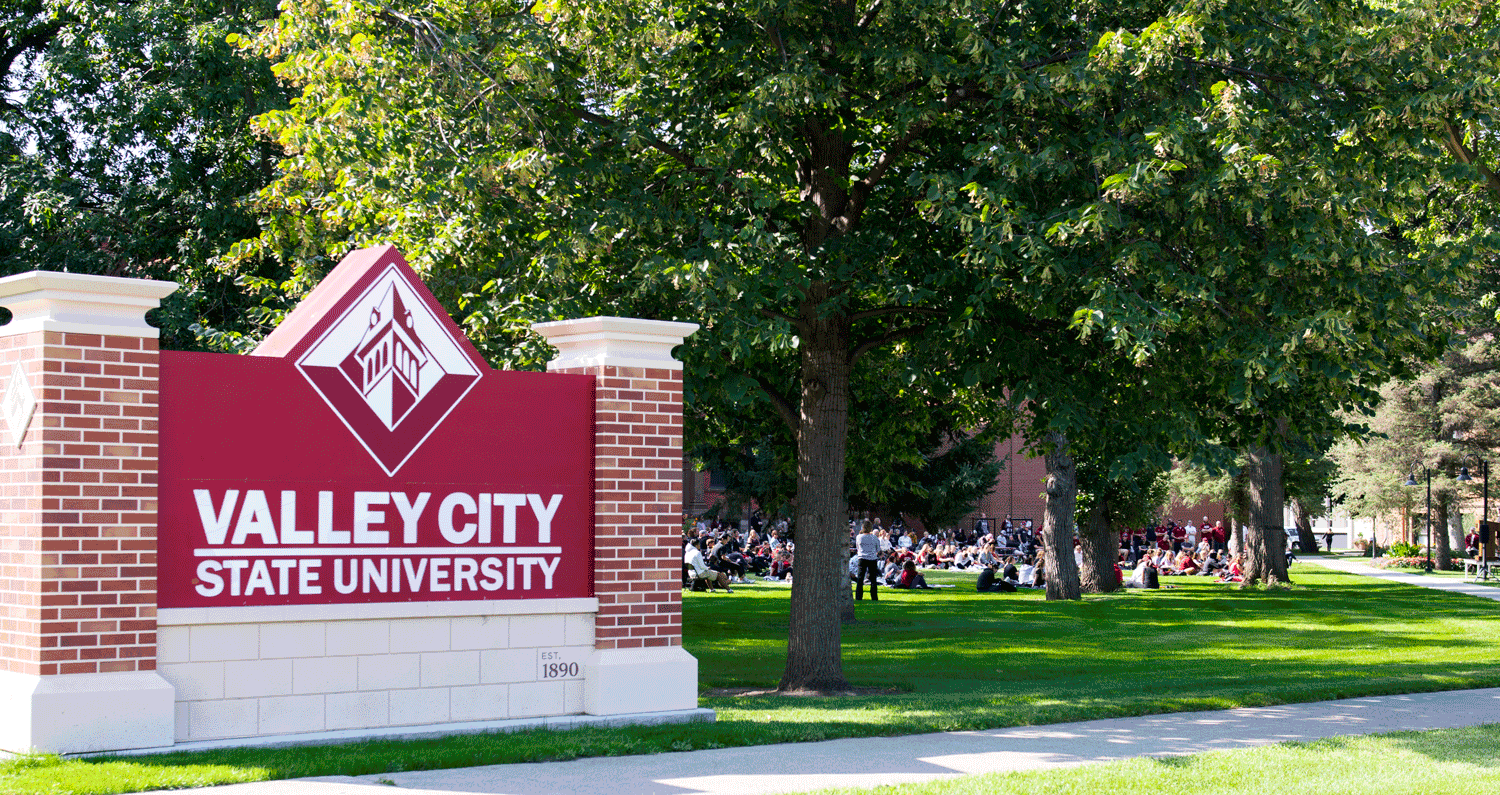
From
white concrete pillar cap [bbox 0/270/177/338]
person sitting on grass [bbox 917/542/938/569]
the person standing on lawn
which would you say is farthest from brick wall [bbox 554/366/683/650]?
person sitting on grass [bbox 917/542/938/569]

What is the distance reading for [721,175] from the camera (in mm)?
11578

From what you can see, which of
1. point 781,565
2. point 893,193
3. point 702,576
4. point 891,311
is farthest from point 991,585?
Answer: point 893,193

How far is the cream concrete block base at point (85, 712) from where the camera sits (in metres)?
7.27

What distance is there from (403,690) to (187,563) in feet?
4.96

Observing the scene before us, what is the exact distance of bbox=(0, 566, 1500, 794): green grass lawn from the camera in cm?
762

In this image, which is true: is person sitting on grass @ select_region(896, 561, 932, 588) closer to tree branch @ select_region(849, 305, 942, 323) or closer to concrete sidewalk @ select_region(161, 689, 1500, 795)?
tree branch @ select_region(849, 305, 942, 323)

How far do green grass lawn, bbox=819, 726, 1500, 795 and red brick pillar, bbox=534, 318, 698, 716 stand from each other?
2.48m

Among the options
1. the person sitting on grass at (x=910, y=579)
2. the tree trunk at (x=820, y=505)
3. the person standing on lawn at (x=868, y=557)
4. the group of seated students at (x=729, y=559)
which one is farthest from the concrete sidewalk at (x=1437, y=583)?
the tree trunk at (x=820, y=505)

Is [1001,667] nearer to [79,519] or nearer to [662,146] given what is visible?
[662,146]

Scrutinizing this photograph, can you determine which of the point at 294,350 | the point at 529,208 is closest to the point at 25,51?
the point at 529,208

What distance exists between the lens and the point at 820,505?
43.4 feet

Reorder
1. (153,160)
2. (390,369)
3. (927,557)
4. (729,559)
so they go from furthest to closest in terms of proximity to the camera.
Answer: (927,557)
(729,559)
(153,160)
(390,369)

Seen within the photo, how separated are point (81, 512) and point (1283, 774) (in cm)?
687

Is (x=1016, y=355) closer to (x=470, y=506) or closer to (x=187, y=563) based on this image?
(x=470, y=506)
